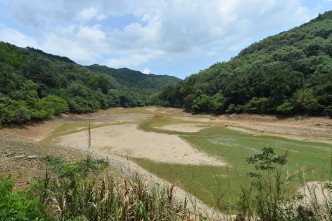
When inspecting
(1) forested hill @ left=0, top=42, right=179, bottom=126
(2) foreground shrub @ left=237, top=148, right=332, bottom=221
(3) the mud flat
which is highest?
(1) forested hill @ left=0, top=42, right=179, bottom=126

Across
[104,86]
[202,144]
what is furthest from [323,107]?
[104,86]

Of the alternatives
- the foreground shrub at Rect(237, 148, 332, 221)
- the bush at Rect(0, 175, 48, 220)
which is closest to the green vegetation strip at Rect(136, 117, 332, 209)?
the foreground shrub at Rect(237, 148, 332, 221)

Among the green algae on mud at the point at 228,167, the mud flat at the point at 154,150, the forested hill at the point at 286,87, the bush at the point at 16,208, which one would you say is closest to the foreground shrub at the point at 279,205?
the green algae on mud at the point at 228,167

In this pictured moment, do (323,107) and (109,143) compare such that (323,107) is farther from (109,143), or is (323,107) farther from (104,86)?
(104,86)

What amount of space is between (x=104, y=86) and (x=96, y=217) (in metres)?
85.1

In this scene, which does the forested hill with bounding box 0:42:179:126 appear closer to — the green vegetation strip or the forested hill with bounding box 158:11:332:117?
the green vegetation strip

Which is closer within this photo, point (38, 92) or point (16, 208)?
point (16, 208)

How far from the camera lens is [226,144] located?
1589 cm

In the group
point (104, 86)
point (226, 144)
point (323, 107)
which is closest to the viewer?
point (226, 144)

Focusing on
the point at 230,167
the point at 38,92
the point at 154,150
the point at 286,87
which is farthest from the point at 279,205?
the point at 38,92

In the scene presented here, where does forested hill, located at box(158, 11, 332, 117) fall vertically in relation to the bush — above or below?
above

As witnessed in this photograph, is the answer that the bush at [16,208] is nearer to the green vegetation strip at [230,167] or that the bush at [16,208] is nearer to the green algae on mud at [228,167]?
the green vegetation strip at [230,167]

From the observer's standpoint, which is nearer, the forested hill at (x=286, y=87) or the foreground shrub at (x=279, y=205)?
the foreground shrub at (x=279, y=205)

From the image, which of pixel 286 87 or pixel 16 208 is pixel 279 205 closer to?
pixel 16 208
